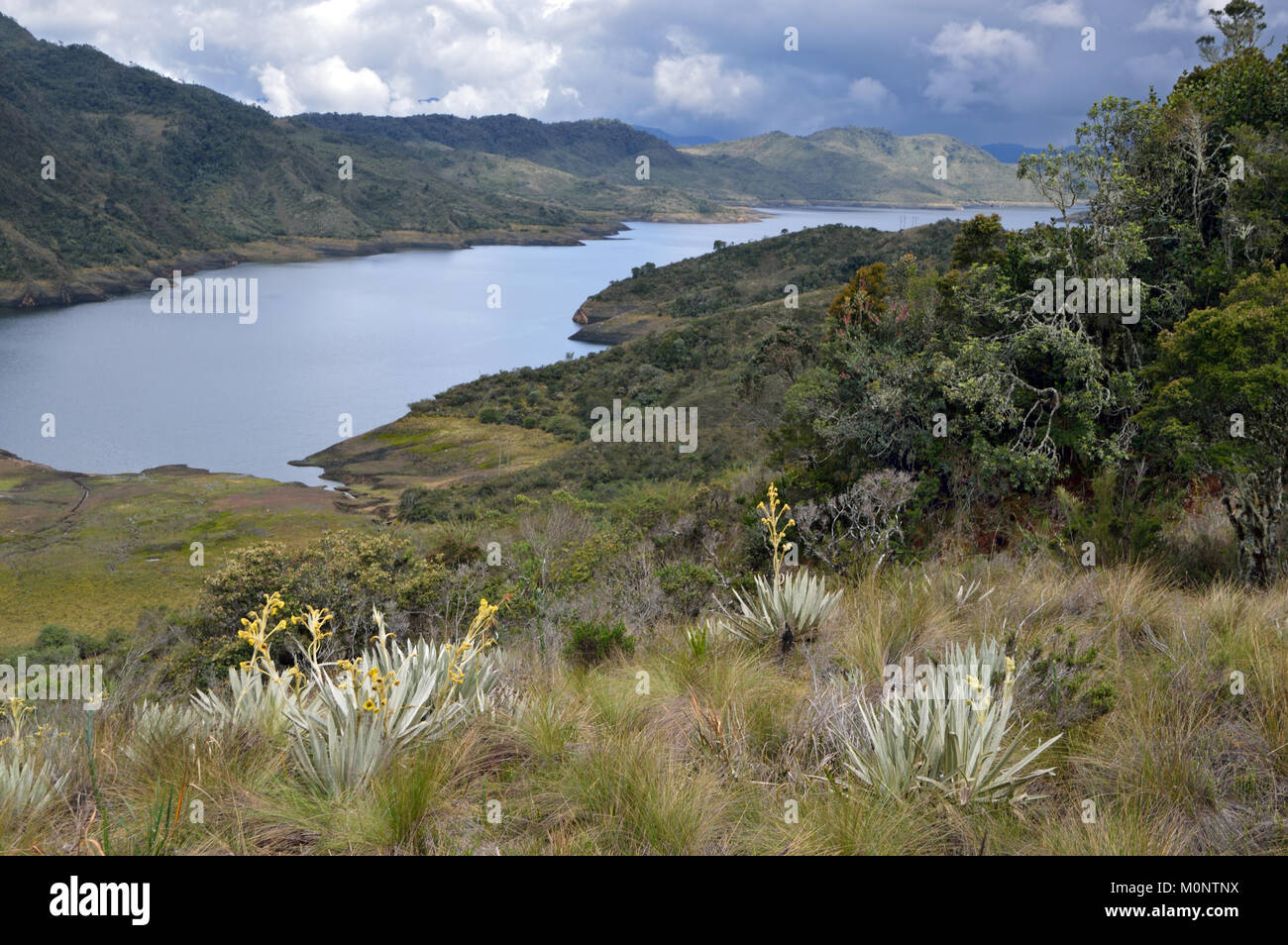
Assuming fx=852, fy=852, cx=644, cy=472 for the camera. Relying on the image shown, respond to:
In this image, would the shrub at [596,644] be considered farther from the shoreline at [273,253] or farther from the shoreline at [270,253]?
the shoreline at [270,253]

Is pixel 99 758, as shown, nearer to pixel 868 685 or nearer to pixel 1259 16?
pixel 868 685

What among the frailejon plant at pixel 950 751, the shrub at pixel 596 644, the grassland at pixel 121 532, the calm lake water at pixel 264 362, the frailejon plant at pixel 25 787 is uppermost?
the calm lake water at pixel 264 362

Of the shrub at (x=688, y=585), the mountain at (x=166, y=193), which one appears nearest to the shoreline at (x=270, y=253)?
the mountain at (x=166, y=193)

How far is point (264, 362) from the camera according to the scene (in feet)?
218

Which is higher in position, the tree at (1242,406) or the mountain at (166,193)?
the mountain at (166,193)

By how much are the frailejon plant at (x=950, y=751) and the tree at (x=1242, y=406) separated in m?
4.31

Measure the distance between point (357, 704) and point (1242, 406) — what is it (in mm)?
7235

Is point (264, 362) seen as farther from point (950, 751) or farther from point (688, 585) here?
point (950, 751)

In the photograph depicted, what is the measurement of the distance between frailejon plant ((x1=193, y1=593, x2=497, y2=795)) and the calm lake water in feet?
131

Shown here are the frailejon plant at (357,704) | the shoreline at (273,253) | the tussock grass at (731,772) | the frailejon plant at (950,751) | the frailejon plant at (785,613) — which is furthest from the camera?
the shoreline at (273,253)

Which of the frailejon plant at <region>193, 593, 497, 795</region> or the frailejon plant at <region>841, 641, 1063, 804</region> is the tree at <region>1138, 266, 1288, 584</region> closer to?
the frailejon plant at <region>841, 641, 1063, 804</region>

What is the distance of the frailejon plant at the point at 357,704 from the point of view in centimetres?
296

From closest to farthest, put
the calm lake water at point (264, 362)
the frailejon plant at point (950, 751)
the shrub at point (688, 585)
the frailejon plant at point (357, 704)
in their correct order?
the frailejon plant at point (950, 751)
the frailejon plant at point (357, 704)
the shrub at point (688, 585)
the calm lake water at point (264, 362)

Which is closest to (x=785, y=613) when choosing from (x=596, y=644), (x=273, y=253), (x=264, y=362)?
(x=596, y=644)
